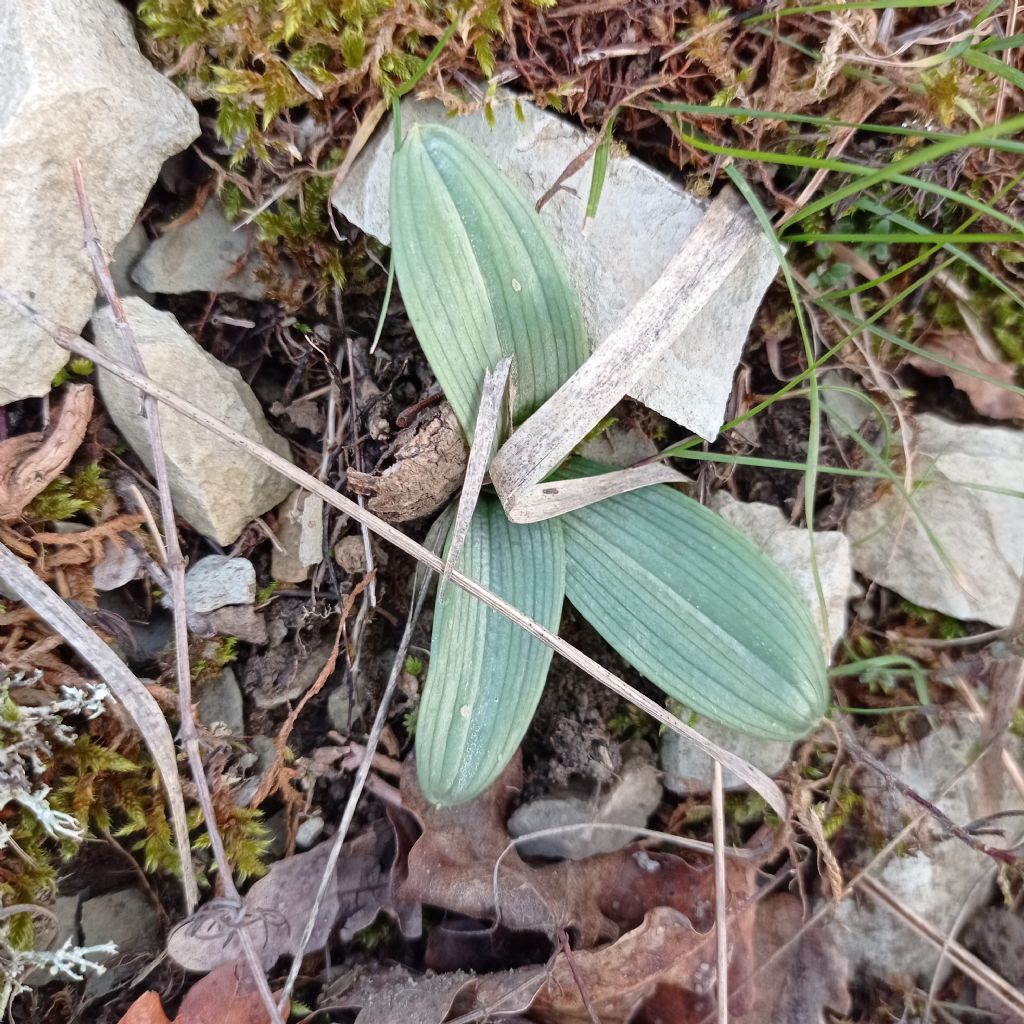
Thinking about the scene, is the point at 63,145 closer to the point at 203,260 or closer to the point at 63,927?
the point at 203,260

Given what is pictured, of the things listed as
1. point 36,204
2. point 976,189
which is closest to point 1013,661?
point 976,189

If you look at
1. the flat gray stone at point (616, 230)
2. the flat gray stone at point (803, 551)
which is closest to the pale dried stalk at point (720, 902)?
the flat gray stone at point (803, 551)

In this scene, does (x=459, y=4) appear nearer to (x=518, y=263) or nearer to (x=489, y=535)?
(x=518, y=263)

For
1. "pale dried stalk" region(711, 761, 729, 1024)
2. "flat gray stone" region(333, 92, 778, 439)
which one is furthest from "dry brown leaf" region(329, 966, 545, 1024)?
"flat gray stone" region(333, 92, 778, 439)

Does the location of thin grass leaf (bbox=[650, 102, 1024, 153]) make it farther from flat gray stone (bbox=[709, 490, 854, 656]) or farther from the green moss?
the green moss

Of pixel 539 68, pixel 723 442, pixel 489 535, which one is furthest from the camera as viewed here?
pixel 723 442

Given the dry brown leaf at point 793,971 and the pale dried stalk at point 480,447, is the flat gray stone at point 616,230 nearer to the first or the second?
the pale dried stalk at point 480,447
